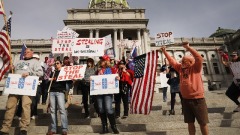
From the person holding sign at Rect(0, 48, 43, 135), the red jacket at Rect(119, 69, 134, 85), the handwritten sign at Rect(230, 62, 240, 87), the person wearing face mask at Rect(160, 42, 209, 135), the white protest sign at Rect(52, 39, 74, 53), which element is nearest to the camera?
the person wearing face mask at Rect(160, 42, 209, 135)

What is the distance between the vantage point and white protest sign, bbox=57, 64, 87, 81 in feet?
21.3

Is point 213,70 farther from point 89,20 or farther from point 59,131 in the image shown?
point 59,131

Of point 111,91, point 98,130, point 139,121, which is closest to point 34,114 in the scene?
point 98,130

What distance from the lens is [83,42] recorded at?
29.3 ft

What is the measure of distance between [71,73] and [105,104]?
1719 mm

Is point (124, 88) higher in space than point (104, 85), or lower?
lower

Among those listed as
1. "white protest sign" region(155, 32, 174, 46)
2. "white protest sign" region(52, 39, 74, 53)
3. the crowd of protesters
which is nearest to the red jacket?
the crowd of protesters

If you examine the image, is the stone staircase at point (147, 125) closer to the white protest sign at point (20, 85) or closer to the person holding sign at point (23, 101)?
the person holding sign at point (23, 101)

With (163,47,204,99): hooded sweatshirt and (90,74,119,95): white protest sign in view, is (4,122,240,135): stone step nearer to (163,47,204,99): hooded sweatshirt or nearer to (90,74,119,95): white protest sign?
(90,74,119,95): white protest sign

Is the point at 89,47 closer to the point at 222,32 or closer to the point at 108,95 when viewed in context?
the point at 108,95

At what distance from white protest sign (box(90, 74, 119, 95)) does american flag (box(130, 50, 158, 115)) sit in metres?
0.79

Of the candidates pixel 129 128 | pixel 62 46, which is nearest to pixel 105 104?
pixel 129 128

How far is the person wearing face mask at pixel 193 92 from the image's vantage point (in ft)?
14.3

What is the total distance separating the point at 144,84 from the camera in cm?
646
